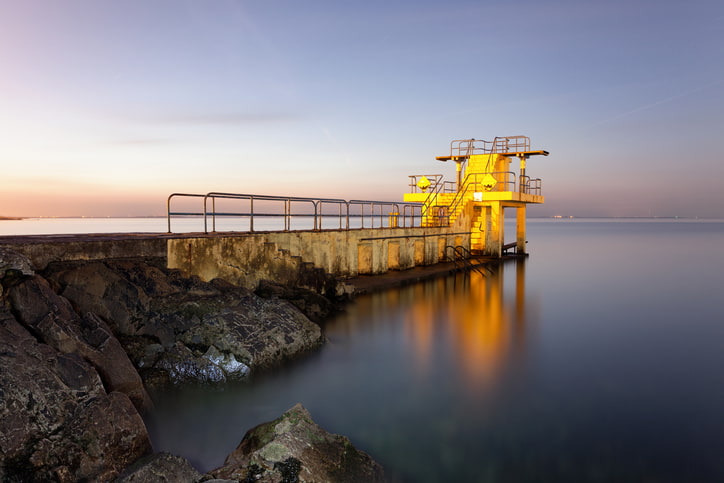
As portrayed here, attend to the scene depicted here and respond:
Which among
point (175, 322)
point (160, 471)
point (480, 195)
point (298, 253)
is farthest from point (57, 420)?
point (480, 195)

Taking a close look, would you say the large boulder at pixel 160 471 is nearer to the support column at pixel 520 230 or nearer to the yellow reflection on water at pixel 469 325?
the yellow reflection on water at pixel 469 325

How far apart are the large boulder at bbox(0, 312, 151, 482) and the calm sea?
106 cm

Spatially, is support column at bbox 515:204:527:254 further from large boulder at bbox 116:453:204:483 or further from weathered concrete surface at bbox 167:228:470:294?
large boulder at bbox 116:453:204:483

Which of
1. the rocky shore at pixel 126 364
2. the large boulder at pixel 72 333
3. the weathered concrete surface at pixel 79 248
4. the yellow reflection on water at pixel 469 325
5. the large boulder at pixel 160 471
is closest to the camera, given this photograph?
the large boulder at pixel 160 471

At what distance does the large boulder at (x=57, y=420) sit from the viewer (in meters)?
4.15

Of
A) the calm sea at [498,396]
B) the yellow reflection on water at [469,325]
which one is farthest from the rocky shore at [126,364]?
the yellow reflection on water at [469,325]

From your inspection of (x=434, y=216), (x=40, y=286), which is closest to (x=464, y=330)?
(x=40, y=286)

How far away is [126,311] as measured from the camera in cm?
756

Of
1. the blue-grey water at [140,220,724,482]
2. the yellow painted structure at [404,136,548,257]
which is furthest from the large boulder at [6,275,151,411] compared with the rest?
the yellow painted structure at [404,136,548,257]

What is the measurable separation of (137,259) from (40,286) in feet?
9.14

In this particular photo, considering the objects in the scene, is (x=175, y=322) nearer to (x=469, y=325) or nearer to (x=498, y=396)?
(x=498, y=396)

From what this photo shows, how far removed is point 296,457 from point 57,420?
227 centimetres

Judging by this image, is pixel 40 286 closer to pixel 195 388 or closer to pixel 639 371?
pixel 195 388

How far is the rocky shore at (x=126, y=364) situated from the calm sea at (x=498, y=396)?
2.05ft
